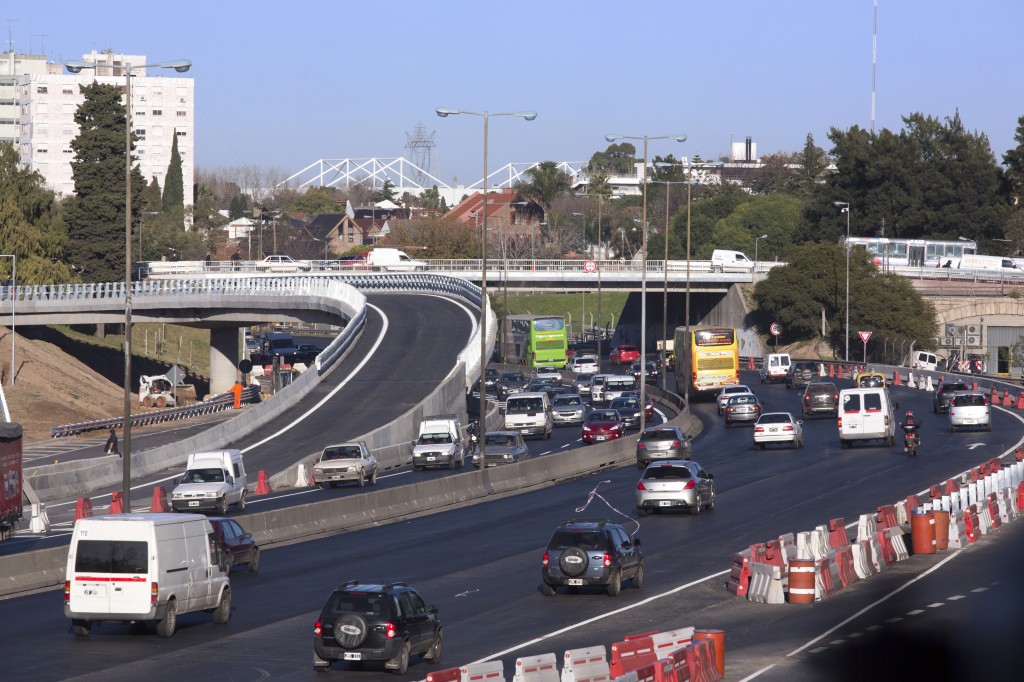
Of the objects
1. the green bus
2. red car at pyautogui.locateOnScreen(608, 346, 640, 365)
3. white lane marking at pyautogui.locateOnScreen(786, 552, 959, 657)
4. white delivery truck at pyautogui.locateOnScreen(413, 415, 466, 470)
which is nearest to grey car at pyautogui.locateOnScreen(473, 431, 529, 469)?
white delivery truck at pyautogui.locateOnScreen(413, 415, 466, 470)

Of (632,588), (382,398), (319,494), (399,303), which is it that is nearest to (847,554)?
(632,588)

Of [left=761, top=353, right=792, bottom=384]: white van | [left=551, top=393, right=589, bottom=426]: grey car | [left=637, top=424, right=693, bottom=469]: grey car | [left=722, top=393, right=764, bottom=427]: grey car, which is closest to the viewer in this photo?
[left=637, top=424, right=693, bottom=469]: grey car

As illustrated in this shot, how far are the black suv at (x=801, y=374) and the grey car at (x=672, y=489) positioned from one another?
49990 millimetres

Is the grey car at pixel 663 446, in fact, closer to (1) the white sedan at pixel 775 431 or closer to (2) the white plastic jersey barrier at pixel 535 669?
(1) the white sedan at pixel 775 431

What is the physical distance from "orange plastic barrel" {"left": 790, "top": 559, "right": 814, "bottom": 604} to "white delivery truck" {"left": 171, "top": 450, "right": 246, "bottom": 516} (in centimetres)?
1954

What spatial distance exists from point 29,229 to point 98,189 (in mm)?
7373

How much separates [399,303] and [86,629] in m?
81.1

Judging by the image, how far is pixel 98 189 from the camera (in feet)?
380

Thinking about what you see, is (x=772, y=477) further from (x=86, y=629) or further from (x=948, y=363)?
(x=948, y=363)

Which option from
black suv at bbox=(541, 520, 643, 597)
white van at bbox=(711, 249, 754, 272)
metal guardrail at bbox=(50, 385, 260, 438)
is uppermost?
white van at bbox=(711, 249, 754, 272)

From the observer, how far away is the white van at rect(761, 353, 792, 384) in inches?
3644

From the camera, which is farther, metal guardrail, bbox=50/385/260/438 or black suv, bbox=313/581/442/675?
metal guardrail, bbox=50/385/260/438

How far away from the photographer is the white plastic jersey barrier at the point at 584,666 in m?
16.5

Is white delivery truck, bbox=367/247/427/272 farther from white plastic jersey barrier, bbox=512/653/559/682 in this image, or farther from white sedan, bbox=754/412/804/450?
white plastic jersey barrier, bbox=512/653/559/682
